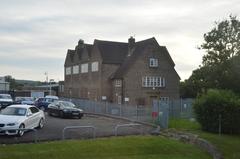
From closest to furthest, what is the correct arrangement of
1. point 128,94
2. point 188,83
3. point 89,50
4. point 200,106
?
point 200,106 → point 128,94 → point 89,50 → point 188,83

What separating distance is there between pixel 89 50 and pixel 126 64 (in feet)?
33.6

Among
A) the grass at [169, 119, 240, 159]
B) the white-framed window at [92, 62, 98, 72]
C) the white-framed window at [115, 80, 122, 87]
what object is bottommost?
the grass at [169, 119, 240, 159]

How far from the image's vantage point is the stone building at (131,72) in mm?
61812

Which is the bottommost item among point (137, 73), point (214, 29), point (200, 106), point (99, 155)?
point (99, 155)

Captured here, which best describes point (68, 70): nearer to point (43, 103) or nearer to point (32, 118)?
point (43, 103)

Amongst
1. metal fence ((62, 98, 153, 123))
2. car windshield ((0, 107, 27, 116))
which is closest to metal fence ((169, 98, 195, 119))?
metal fence ((62, 98, 153, 123))

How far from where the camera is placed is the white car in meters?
21.0

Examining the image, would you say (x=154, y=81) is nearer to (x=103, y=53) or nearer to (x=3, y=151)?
(x=103, y=53)

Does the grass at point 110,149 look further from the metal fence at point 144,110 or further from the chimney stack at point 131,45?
the chimney stack at point 131,45

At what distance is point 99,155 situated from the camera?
18.2m

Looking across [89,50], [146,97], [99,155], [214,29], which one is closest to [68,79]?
[89,50]

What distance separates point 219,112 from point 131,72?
3488cm

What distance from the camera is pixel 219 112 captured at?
1059 inches

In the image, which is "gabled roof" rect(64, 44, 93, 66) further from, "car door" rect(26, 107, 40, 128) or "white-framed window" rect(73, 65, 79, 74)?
"car door" rect(26, 107, 40, 128)
